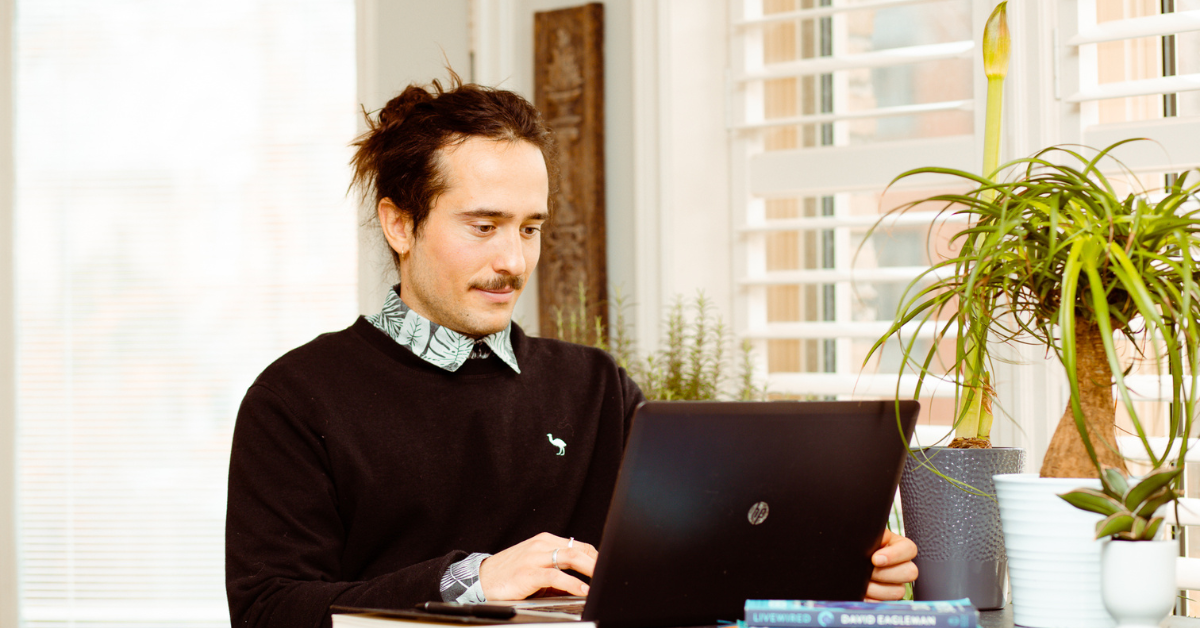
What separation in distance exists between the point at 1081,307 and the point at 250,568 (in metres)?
1.02

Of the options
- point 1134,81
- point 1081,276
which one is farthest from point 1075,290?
point 1134,81

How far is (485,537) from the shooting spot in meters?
1.60

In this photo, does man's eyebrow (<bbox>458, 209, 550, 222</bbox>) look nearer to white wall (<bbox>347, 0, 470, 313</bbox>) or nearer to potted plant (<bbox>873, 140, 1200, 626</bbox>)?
potted plant (<bbox>873, 140, 1200, 626</bbox>)

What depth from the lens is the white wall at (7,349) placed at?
2.91m

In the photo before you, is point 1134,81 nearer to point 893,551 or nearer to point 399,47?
point 893,551

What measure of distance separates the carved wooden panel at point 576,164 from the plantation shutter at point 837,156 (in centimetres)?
34

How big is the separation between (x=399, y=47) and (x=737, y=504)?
213 cm

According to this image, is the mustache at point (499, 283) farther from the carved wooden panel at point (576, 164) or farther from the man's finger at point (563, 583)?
the carved wooden panel at point (576, 164)

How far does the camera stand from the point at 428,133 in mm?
1679

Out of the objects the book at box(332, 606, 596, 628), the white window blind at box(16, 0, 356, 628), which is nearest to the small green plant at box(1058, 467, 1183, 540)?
the book at box(332, 606, 596, 628)

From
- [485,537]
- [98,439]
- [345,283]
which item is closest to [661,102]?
[345,283]

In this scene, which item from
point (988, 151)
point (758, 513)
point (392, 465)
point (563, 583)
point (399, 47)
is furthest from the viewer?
point (399, 47)

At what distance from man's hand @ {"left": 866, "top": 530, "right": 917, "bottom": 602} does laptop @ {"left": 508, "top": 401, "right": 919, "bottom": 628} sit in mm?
81

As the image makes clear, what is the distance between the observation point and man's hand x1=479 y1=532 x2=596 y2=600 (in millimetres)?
1164
